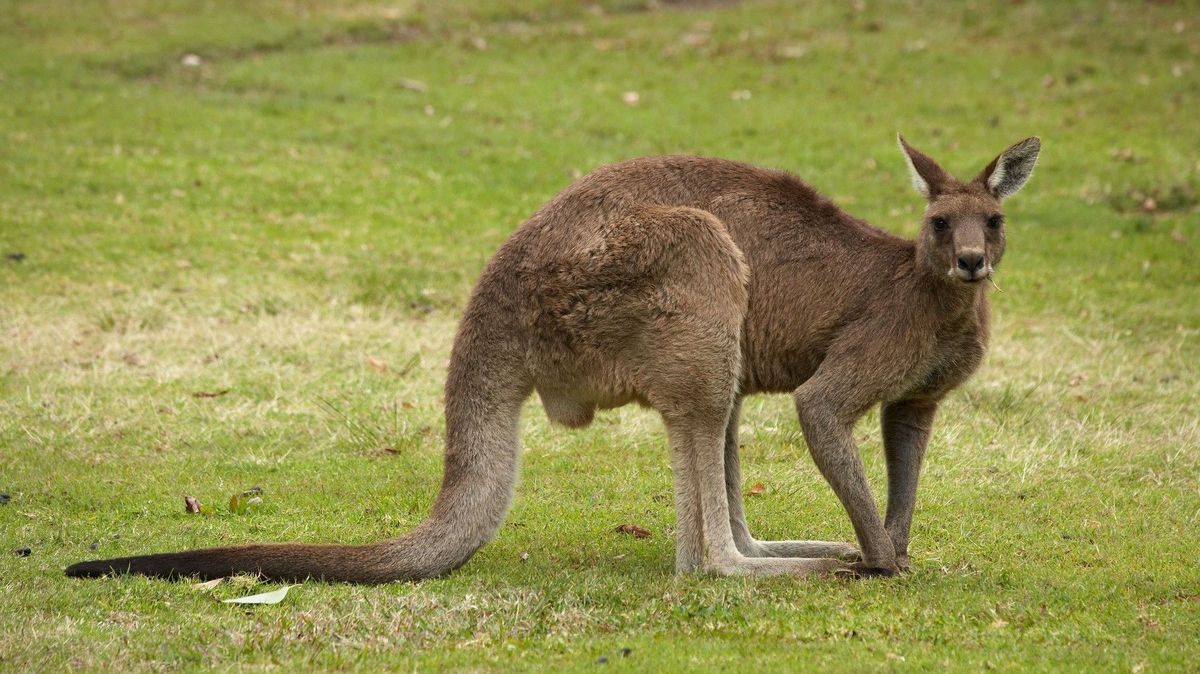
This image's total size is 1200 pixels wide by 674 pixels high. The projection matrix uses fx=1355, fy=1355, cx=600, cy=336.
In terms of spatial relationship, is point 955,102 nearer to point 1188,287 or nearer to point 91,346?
point 1188,287

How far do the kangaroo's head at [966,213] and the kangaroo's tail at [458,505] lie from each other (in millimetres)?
1700

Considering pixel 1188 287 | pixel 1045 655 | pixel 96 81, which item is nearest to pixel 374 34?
pixel 96 81

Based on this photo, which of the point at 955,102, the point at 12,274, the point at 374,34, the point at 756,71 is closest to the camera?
the point at 12,274

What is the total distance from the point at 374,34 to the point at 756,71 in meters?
5.58

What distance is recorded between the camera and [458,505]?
528cm

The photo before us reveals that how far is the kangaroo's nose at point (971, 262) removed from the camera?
5105mm

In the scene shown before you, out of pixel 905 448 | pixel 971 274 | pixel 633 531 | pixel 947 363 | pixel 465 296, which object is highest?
pixel 971 274

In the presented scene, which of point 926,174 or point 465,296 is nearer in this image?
point 926,174

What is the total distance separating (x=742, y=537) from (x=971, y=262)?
1559 mm

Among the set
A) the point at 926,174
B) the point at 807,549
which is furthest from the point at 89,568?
the point at 926,174

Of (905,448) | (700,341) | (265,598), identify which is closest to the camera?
(265,598)

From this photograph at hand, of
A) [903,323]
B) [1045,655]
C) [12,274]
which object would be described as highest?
[903,323]

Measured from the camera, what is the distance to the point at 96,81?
1641 cm

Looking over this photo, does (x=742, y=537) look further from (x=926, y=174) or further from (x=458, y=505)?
(x=926, y=174)
